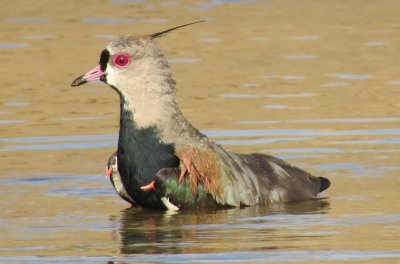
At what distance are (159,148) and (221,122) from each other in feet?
15.1

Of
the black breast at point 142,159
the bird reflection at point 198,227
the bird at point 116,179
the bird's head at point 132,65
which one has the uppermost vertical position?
the bird's head at point 132,65

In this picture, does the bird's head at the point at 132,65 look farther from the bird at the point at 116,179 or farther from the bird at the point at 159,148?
the bird at the point at 116,179

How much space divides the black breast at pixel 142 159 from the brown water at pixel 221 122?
0.24 m

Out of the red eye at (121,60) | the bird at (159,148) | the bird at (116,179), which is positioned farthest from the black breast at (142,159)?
the red eye at (121,60)

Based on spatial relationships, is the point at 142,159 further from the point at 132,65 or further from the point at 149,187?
the point at 132,65

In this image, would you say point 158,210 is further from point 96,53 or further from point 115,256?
point 96,53

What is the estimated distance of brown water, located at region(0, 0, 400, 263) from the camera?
1161 centimetres

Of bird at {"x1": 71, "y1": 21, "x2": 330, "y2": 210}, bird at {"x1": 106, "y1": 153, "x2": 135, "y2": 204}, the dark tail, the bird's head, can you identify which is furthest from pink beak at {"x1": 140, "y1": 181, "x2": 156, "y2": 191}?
the dark tail

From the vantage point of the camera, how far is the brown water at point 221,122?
11609mm

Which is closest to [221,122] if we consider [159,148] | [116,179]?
[116,179]

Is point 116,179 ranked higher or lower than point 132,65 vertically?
lower

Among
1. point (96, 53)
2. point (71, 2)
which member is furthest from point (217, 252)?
point (71, 2)

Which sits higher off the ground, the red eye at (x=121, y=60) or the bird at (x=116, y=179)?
the red eye at (x=121, y=60)

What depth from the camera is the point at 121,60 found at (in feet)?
42.9
